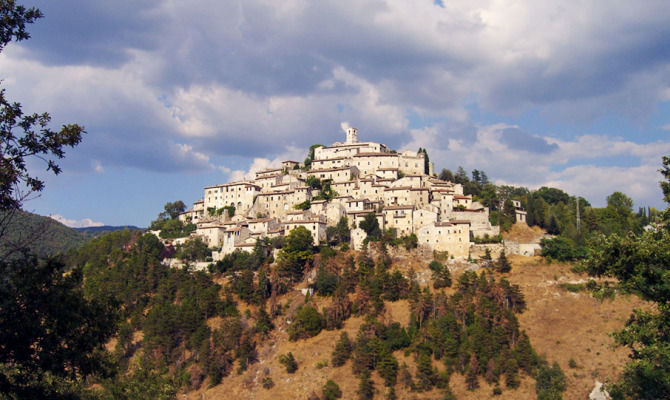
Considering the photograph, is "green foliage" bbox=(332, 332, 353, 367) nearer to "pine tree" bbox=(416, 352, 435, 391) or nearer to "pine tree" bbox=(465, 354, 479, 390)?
"pine tree" bbox=(416, 352, 435, 391)

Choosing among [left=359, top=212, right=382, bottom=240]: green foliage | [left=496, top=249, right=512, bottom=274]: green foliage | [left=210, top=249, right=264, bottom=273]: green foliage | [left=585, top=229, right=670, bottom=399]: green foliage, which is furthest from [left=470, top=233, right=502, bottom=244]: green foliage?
[left=585, top=229, right=670, bottom=399]: green foliage

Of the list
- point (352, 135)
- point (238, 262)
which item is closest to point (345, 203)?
point (238, 262)

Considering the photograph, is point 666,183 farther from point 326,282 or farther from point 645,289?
point 326,282

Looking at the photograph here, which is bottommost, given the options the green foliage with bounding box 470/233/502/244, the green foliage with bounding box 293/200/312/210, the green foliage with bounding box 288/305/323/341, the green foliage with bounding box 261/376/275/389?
the green foliage with bounding box 261/376/275/389

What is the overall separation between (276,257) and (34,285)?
189 ft

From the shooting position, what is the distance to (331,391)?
166ft

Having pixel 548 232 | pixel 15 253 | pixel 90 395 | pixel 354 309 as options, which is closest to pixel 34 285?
pixel 15 253

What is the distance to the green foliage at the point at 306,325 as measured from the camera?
59.2m

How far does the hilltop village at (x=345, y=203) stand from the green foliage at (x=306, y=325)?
513 inches

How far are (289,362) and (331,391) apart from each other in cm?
636

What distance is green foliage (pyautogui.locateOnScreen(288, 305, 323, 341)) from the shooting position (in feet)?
194

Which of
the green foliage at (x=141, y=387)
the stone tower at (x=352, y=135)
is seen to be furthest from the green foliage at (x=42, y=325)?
the stone tower at (x=352, y=135)

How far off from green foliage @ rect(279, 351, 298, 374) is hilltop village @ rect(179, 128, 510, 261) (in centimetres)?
1871

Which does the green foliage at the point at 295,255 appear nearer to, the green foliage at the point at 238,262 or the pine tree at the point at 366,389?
the green foliage at the point at 238,262
